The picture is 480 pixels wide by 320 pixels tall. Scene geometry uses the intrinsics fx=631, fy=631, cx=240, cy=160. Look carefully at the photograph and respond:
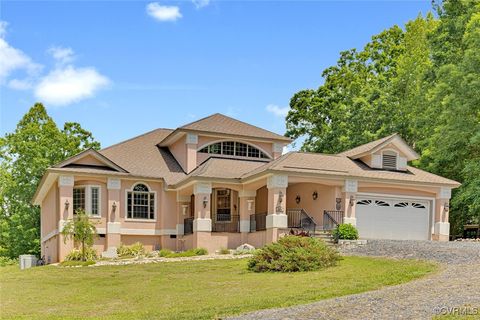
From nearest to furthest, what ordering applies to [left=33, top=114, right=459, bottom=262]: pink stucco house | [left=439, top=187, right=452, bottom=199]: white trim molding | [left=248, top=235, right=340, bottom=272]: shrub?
1. [left=248, top=235, right=340, bottom=272]: shrub
2. [left=33, top=114, right=459, bottom=262]: pink stucco house
3. [left=439, top=187, right=452, bottom=199]: white trim molding

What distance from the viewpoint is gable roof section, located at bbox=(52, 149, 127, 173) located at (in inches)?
1193

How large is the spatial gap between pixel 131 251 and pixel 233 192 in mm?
5932

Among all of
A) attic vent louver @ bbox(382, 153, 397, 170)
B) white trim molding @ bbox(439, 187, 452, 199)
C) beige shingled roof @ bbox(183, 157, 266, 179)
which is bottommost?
white trim molding @ bbox(439, 187, 452, 199)

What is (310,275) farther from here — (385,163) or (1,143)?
(1,143)

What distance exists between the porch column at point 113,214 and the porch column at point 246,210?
6.19m

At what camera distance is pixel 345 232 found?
85.5 feet

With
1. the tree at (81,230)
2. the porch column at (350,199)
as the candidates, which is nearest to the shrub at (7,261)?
the tree at (81,230)

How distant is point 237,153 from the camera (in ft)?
112

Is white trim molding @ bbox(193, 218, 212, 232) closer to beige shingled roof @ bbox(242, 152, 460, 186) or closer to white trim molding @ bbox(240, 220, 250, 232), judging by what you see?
white trim molding @ bbox(240, 220, 250, 232)

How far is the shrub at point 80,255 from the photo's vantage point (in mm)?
28734

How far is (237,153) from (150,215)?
574 cm

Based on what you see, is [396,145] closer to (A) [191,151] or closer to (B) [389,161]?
(B) [389,161]

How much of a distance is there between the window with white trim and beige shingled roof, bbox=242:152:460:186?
7.41 m

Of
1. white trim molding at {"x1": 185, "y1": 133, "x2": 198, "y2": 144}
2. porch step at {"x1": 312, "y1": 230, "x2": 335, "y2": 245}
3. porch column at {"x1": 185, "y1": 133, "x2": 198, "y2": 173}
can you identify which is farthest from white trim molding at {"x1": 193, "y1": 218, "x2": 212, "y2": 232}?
white trim molding at {"x1": 185, "y1": 133, "x2": 198, "y2": 144}
